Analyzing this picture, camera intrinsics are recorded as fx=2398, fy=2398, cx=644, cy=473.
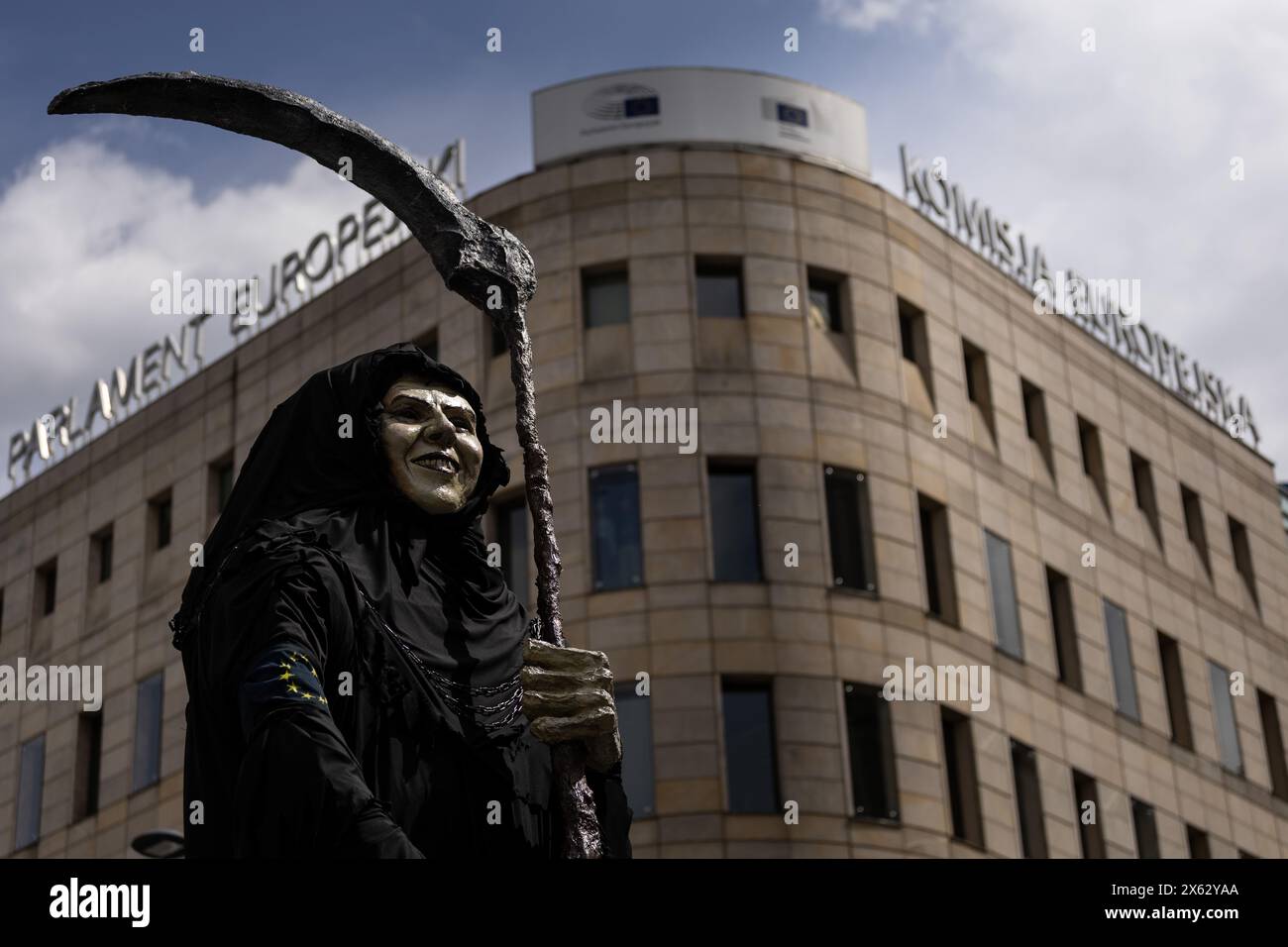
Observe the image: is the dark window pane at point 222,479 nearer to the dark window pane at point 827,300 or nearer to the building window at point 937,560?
the dark window pane at point 827,300

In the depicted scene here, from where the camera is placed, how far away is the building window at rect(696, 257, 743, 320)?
41.2m

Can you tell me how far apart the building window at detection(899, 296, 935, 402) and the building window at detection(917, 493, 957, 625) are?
2346 mm

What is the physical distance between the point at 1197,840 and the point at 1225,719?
3.74 meters

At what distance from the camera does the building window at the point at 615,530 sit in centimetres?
3878

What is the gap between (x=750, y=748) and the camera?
3772 cm

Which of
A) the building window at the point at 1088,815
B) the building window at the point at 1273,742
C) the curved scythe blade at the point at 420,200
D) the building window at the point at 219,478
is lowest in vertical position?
the curved scythe blade at the point at 420,200

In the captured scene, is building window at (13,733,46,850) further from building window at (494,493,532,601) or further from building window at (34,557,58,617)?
building window at (494,493,532,601)

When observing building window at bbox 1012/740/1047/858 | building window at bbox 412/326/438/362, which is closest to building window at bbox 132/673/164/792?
building window at bbox 412/326/438/362

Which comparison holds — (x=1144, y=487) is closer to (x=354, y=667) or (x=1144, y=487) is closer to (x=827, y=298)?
(x=827, y=298)

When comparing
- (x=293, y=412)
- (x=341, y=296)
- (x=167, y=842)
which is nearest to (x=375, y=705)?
(x=293, y=412)

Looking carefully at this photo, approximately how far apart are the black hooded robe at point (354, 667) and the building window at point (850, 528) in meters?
31.9

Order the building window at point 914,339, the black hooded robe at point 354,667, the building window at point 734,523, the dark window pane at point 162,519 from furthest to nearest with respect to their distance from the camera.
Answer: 1. the dark window pane at point 162,519
2. the building window at point 914,339
3. the building window at point 734,523
4. the black hooded robe at point 354,667

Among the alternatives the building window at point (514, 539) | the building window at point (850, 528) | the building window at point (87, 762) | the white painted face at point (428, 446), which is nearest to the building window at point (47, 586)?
the building window at point (87, 762)

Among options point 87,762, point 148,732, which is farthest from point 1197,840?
point 87,762
